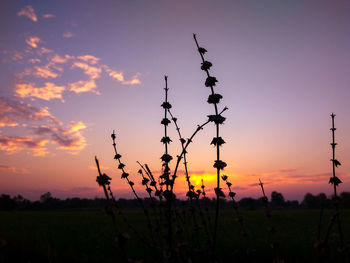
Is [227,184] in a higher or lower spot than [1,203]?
higher

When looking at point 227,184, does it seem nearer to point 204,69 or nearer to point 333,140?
point 333,140

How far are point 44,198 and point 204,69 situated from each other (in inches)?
8319

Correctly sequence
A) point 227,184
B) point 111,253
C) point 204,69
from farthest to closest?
point 111,253, point 227,184, point 204,69

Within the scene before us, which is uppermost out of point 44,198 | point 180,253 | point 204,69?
point 204,69

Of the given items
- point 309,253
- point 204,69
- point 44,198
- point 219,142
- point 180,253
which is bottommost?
point 44,198

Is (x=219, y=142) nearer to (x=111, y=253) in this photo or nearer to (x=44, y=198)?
(x=111, y=253)

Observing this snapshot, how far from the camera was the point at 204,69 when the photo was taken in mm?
3941

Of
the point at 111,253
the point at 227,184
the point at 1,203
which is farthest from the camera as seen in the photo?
the point at 1,203

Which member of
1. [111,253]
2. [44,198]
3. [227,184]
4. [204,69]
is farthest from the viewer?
[44,198]

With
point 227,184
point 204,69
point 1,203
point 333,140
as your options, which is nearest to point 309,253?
point 227,184

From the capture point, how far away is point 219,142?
3363 millimetres

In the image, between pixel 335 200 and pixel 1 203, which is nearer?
pixel 335 200

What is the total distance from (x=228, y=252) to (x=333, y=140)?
23.2 feet

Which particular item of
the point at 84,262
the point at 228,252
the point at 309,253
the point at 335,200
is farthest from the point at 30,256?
the point at 309,253
